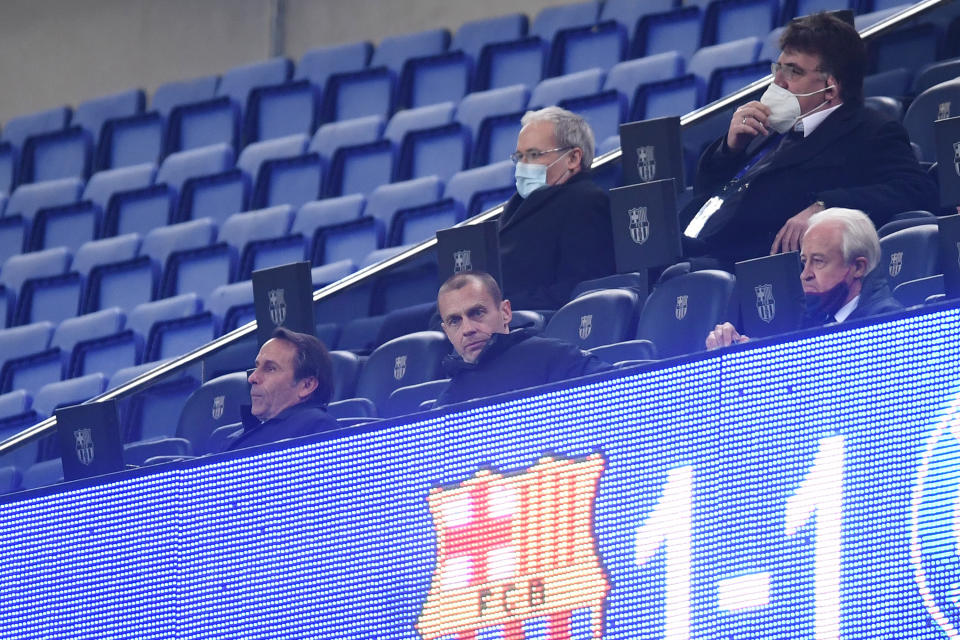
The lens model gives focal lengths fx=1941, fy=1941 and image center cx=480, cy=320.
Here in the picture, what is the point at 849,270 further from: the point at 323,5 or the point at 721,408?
the point at 323,5

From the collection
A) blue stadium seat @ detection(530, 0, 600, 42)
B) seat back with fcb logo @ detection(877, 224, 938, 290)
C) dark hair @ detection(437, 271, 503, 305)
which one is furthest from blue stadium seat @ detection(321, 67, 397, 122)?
seat back with fcb logo @ detection(877, 224, 938, 290)

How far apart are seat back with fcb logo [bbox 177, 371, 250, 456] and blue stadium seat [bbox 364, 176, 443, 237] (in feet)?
6.30

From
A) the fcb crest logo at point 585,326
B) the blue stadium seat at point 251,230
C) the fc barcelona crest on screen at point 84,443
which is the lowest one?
the fc barcelona crest on screen at point 84,443

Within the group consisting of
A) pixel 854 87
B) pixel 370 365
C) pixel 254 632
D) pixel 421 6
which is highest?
pixel 421 6

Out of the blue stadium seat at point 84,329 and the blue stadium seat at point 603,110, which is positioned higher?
the blue stadium seat at point 603,110

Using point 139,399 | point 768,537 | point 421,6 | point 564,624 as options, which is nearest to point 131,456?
point 139,399

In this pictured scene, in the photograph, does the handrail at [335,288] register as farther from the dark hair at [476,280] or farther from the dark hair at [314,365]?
the dark hair at [476,280]

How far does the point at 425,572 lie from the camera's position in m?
3.07

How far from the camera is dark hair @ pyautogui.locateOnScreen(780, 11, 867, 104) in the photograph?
4148 mm

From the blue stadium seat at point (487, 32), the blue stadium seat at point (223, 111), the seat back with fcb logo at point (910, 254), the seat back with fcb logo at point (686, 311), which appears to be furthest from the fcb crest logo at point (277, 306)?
the blue stadium seat at point (223, 111)

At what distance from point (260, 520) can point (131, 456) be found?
4.43 ft

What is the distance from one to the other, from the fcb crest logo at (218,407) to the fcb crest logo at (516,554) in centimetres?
167

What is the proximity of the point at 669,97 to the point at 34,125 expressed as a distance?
371 centimetres

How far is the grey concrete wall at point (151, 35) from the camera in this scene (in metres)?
8.94
